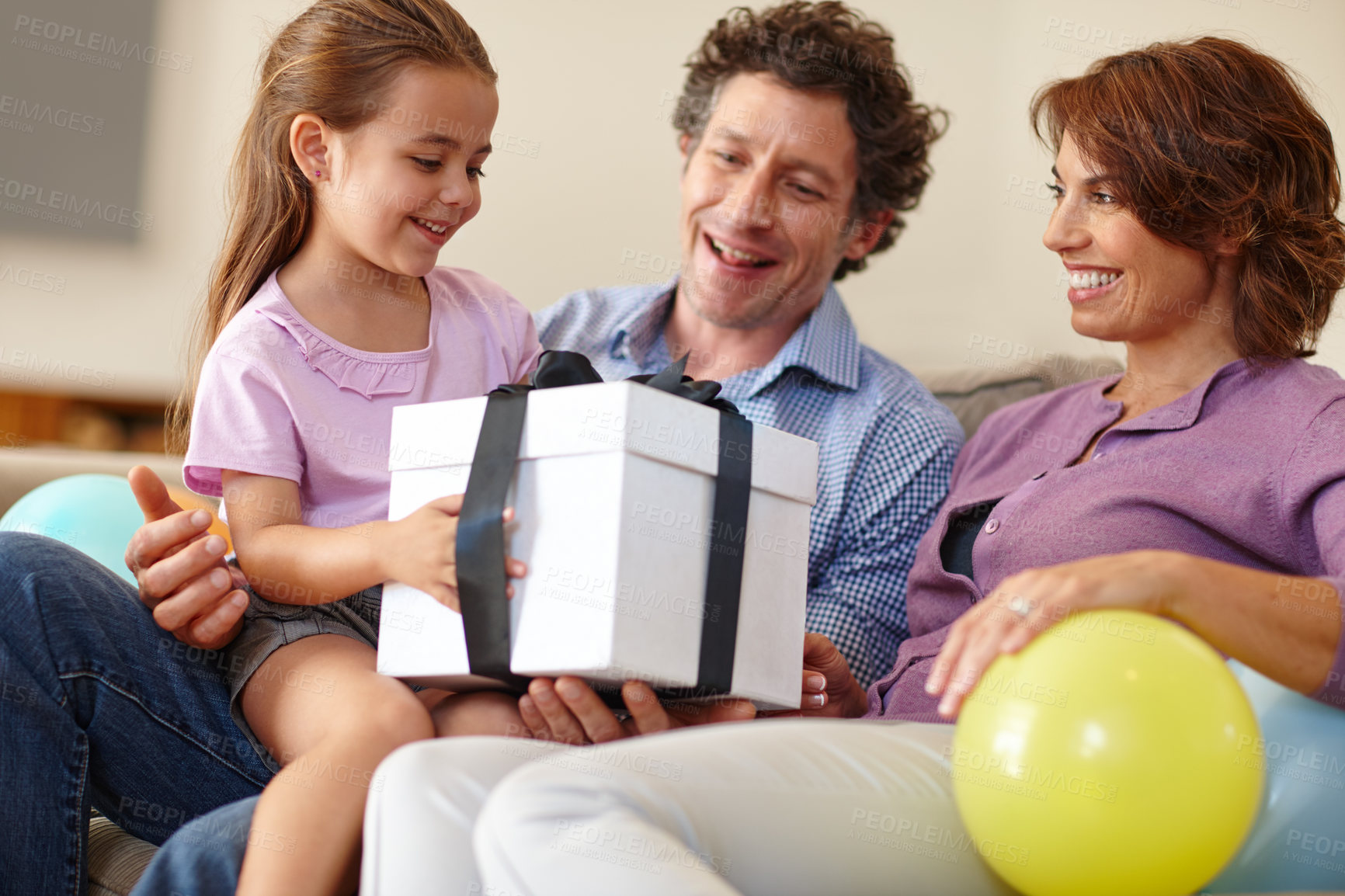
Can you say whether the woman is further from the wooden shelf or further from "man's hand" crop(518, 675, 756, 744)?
the wooden shelf

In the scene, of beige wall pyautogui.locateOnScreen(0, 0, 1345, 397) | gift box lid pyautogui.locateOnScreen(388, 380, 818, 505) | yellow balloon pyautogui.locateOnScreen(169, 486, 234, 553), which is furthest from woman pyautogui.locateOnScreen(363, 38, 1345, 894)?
beige wall pyautogui.locateOnScreen(0, 0, 1345, 397)

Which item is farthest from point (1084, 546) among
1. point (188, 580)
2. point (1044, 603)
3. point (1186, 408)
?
point (188, 580)

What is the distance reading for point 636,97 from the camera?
9.85 ft

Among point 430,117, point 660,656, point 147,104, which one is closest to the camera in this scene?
point 660,656

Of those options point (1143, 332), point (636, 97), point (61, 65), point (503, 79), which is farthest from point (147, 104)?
point (1143, 332)

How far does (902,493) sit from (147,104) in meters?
2.56

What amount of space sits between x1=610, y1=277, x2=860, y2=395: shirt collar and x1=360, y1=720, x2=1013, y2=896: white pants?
31.9 inches

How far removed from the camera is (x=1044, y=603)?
3.25 ft

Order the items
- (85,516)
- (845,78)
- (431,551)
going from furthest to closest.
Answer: (845,78), (85,516), (431,551)

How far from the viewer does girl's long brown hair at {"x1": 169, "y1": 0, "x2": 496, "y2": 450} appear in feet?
4.42

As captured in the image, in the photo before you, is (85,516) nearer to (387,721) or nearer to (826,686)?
(387,721)

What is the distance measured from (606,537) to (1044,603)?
1.28 feet

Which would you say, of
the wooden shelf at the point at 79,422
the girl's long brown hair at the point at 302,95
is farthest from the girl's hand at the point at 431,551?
the wooden shelf at the point at 79,422

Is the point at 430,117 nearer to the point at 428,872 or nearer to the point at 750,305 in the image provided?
the point at 750,305
